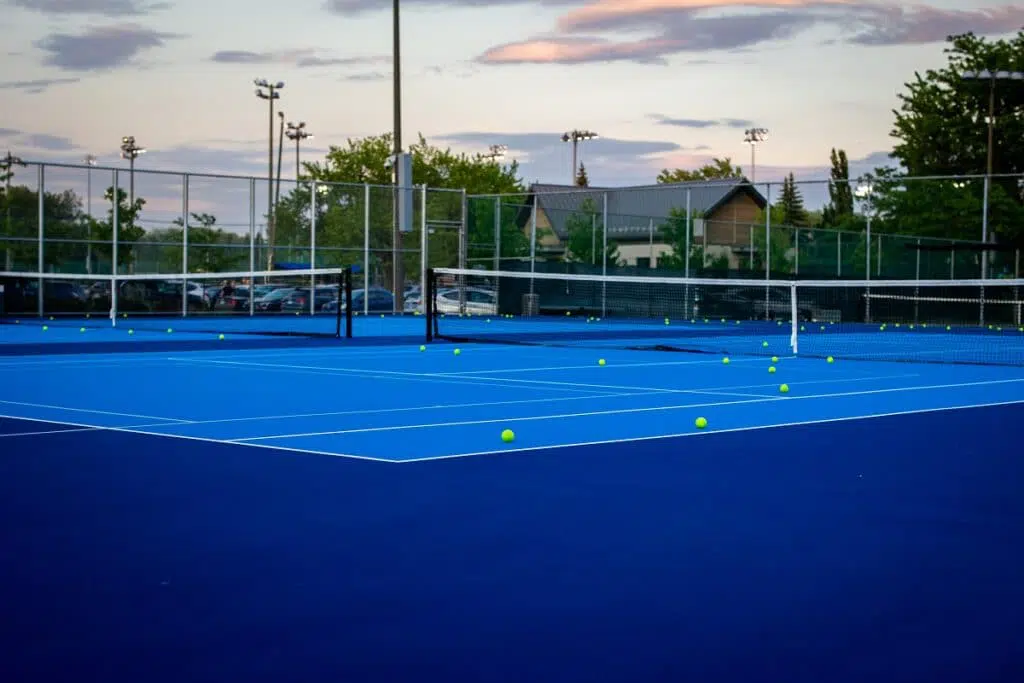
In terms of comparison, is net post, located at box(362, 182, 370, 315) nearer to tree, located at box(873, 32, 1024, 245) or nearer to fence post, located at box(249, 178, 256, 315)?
fence post, located at box(249, 178, 256, 315)

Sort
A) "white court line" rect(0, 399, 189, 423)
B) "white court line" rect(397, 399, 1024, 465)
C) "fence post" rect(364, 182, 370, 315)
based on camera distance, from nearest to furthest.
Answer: "white court line" rect(397, 399, 1024, 465), "white court line" rect(0, 399, 189, 423), "fence post" rect(364, 182, 370, 315)

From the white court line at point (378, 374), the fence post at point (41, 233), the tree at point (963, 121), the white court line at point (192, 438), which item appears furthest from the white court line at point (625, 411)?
the tree at point (963, 121)

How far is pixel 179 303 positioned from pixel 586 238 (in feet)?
37.5

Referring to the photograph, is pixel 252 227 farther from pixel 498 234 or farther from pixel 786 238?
pixel 786 238

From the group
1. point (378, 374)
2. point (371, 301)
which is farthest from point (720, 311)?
point (378, 374)

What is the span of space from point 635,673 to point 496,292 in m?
33.6

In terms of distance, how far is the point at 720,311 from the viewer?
3531cm

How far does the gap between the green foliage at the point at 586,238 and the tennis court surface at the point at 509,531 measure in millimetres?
24973

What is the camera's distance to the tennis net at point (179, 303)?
29.2 m

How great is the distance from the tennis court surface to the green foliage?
2497cm

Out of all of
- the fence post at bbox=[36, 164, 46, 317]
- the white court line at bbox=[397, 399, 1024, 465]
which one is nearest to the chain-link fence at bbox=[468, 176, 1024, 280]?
the fence post at bbox=[36, 164, 46, 317]

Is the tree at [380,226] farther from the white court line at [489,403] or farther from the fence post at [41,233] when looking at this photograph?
the white court line at [489,403]

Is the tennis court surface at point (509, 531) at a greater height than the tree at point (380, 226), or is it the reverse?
the tree at point (380, 226)

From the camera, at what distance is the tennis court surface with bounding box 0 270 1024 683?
A: 12.4ft
